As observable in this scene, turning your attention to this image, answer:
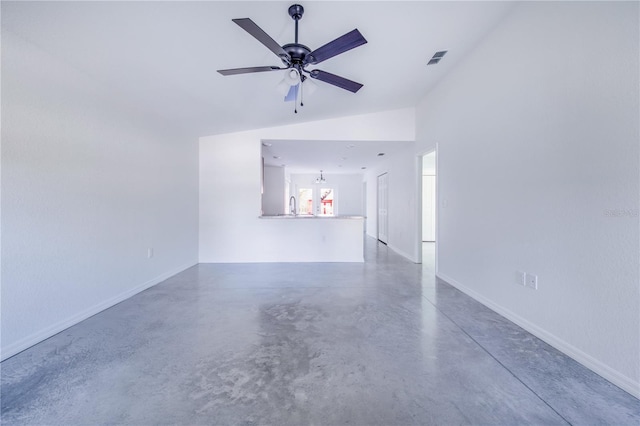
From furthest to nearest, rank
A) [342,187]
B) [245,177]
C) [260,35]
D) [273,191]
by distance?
[342,187] → [273,191] → [245,177] → [260,35]

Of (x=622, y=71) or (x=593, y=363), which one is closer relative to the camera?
(x=622, y=71)

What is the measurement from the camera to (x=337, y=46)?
186 cm

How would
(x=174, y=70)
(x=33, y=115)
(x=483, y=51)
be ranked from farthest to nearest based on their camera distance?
(x=483, y=51) < (x=174, y=70) < (x=33, y=115)

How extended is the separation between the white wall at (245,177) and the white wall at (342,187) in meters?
5.45

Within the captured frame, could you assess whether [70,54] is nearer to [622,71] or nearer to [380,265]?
A: [622,71]

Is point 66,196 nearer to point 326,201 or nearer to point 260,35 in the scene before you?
point 260,35

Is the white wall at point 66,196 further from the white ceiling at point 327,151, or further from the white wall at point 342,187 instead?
the white wall at point 342,187

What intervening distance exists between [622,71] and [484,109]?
1.30 m

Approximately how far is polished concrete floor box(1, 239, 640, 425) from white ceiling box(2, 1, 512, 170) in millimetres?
2425

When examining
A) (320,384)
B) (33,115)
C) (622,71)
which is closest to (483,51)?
(622,71)

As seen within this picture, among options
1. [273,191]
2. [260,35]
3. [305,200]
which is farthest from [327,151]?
[305,200]

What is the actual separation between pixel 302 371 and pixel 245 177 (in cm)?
390

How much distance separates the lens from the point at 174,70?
251 cm

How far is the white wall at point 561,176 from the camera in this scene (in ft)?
→ 5.15
